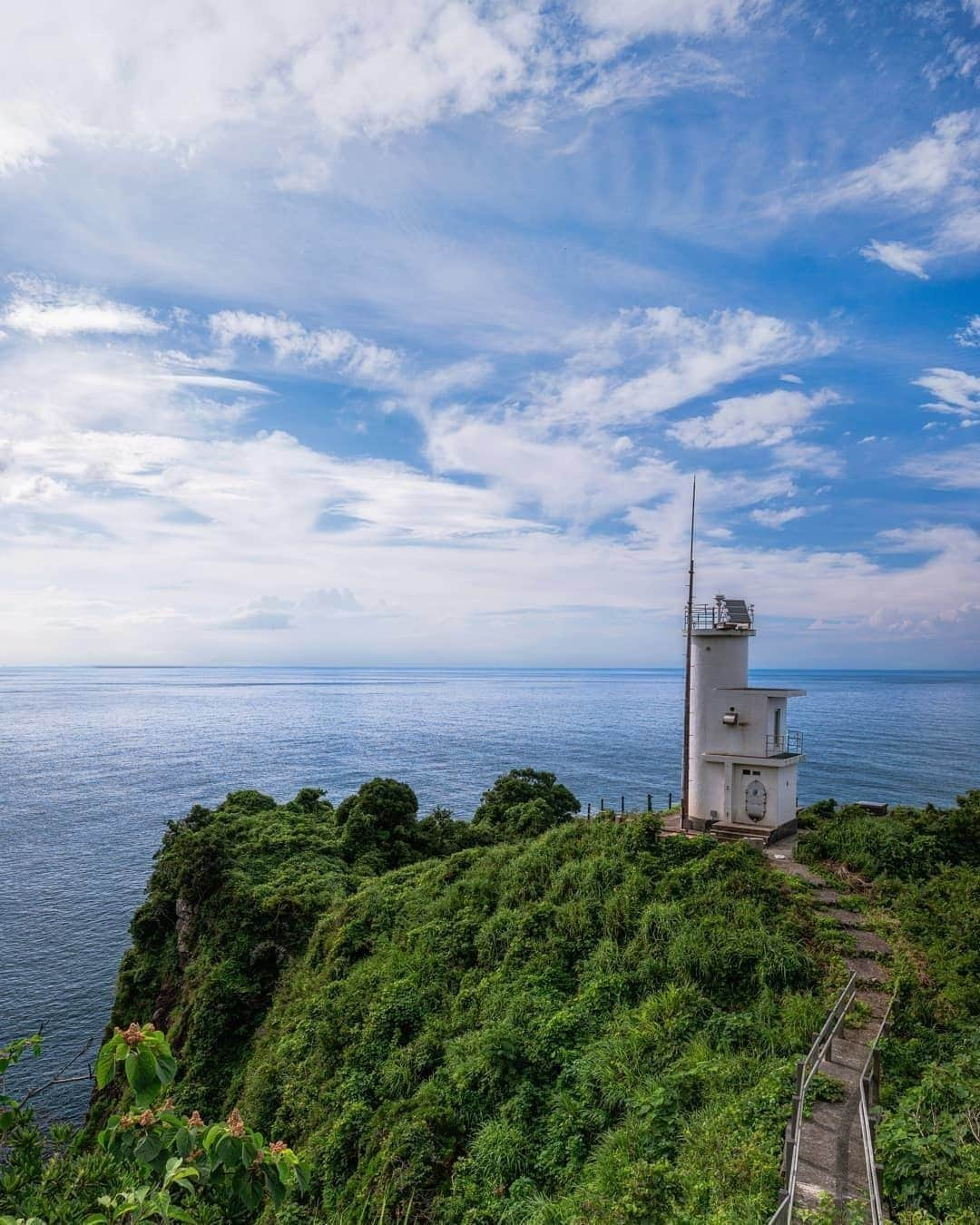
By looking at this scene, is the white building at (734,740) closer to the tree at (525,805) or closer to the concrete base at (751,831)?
the concrete base at (751,831)

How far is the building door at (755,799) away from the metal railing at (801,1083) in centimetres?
1157

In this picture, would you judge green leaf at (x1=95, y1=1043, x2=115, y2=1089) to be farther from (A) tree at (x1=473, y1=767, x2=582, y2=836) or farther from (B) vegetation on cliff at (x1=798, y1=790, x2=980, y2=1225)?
(A) tree at (x1=473, y1=767, x2=582, y2=836)

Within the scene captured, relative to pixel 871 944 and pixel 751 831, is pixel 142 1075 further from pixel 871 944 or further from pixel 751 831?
pixel 751 831

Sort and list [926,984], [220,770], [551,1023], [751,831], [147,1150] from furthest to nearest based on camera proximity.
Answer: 1. [220,770]
2. [751,831]
3. [551,1023]
4. [926,984]
5. [147,1150]

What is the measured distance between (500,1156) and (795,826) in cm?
1921

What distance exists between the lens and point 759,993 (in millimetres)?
15352

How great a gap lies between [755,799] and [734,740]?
235cm

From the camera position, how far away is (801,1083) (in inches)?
426

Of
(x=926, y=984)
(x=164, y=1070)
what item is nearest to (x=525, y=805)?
(x=926, y=984)

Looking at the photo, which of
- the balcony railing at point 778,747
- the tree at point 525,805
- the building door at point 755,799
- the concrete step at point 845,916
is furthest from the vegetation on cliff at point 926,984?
the tree at point 525,805

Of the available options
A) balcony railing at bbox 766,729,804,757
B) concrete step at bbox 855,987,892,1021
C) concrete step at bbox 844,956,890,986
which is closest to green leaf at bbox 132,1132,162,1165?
concrete step at bbox 855,987,892,1021

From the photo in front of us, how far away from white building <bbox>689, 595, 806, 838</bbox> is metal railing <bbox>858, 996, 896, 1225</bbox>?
12.9 meters

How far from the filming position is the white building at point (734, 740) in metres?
27.0

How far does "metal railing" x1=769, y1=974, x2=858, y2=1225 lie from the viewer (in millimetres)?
8609
